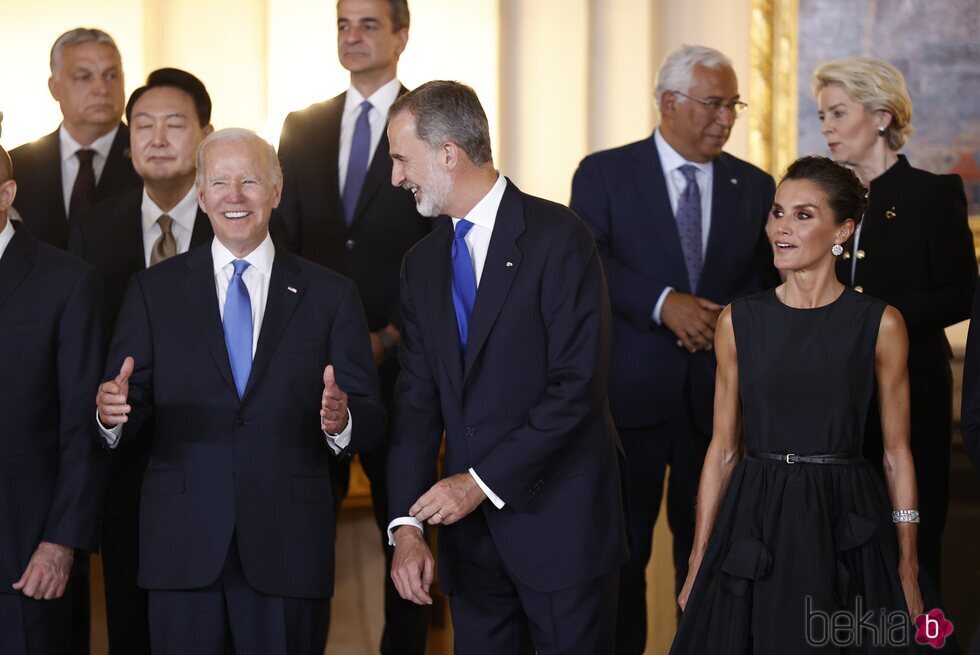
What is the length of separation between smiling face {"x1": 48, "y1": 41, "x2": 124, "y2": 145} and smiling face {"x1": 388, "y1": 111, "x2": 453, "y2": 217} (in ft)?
5.56

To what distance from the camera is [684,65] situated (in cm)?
412

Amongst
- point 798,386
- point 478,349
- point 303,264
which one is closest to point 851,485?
point 798,386

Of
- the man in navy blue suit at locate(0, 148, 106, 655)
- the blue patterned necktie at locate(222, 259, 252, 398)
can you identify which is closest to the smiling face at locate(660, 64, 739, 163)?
the blue patterned necktie at locate(222, 259, 252, 398)

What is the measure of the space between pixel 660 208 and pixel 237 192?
1478 mm

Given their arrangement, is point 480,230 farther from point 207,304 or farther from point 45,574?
point 45,574

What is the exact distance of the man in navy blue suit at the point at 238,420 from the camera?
293 centimetres

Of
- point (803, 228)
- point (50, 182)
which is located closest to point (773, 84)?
point (803, 228)

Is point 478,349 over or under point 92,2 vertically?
under

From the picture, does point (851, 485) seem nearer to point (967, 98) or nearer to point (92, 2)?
point (967, 98)

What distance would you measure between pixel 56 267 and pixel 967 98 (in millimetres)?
3911

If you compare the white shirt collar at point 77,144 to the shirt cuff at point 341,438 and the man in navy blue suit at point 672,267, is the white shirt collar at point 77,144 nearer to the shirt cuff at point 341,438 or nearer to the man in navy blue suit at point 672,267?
the man in navy blue suit at point 672,267

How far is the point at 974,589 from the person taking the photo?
14.7ft

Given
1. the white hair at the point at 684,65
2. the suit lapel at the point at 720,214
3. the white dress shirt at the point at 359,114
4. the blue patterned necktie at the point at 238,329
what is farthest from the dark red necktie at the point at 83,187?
the suit lapel at the point at 720,214

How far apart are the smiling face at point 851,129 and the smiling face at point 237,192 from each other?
1.65 meters
